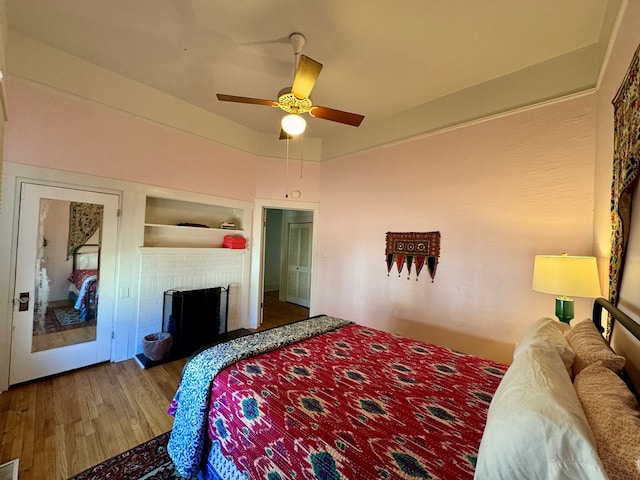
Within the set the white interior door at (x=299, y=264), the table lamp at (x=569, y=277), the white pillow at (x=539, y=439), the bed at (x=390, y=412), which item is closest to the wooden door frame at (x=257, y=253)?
the white interior door at (x=299, y=264)

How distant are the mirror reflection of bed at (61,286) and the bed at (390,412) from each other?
6.24 feet

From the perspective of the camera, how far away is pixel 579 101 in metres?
2.28

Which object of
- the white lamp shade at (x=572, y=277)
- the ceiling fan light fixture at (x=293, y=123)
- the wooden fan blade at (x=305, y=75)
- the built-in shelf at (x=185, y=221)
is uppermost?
the wooden fan blade at (x=305, y=75)

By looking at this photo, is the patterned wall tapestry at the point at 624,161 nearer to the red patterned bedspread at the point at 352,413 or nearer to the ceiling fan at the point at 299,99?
the red patterned bedspread at the point at 352,413

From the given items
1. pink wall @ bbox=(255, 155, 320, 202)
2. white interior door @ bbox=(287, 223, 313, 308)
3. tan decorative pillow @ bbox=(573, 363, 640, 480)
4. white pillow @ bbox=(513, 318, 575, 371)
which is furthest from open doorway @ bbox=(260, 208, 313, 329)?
tan decorative pillow @ bbox=(573, 363, 640, 480)

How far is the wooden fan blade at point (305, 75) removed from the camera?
5.92ft

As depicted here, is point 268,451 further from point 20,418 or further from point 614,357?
point 20,418

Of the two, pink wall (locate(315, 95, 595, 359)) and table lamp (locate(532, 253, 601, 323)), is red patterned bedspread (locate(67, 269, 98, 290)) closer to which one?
pink wall (locate(315, 95, 595, 359))

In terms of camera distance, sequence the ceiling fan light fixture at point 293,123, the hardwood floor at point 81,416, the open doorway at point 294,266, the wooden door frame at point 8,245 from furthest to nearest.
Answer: the open doorway at point 294,266, the wooden door frame at point 8,245, the ceiling fan light fixture at point 293,123, the hardwood floor at point 81,416

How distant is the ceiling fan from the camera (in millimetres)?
1899

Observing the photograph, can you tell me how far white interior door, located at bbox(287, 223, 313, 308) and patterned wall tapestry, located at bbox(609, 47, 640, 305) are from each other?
4.81 m

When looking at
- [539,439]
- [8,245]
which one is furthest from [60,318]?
[539,439]

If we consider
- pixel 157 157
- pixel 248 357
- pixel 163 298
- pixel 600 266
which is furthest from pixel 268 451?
pixel 157 157

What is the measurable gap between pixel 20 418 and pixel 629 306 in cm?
410
